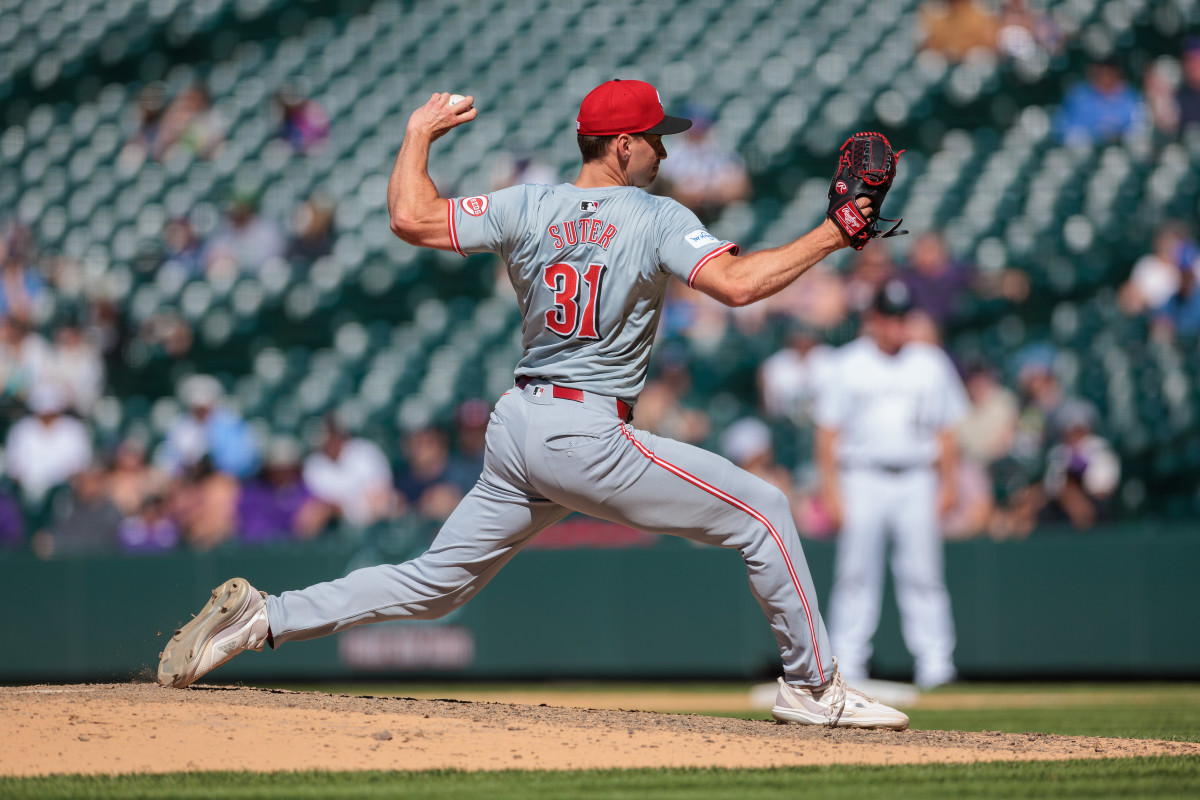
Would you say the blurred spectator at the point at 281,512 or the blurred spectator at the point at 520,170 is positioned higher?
the blurred spectator at the point at 520,170

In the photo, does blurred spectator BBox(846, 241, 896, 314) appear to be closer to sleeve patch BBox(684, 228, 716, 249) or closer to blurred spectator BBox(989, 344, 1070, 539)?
blurred spectator BBox(989, 344, 1070, 539)

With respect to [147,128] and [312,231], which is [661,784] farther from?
[147,128]

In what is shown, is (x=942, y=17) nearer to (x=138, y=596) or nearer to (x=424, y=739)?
(x=138, y=596)

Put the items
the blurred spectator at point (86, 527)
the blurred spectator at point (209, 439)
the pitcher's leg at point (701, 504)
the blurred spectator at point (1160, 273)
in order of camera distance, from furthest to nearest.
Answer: the blurred spectator at point (209, 439), the blurred spectator at point (1160, 273), the blurred spectator at point (86, 527), the pitcher's leg at point (701, 504)

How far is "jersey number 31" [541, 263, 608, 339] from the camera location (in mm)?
3350

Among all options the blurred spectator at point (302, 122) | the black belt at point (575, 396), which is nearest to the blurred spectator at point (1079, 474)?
the black belt at point (575, 396)

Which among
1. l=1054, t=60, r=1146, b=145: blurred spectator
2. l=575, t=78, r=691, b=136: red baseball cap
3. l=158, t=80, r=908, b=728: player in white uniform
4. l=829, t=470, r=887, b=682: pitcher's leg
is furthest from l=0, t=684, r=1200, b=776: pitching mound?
l=1054, t=60, r=1146, b=145: blurred spectator

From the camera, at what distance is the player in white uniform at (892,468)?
6812 millimetres

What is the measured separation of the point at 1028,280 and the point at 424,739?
6.81m

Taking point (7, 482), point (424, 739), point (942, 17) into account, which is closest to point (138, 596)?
point (7, 482)

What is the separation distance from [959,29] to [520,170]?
3862 millimetres

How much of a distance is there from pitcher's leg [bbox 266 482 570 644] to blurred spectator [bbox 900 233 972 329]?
19.0ft

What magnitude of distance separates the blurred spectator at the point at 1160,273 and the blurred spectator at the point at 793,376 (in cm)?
206

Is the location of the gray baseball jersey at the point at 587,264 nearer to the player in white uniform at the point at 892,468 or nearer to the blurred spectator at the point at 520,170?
the player in white uniform at the point at 892,468
